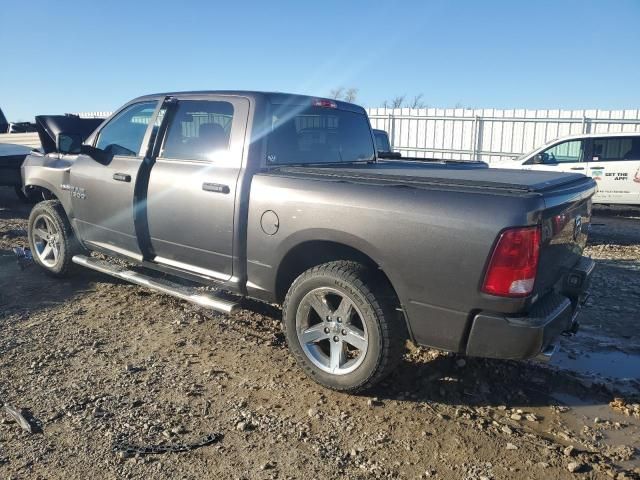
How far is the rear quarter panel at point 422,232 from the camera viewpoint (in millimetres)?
2768

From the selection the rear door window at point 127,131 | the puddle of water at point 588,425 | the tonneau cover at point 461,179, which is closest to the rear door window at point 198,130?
the rear door window at point 127,131

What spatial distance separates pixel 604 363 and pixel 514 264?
1.98m

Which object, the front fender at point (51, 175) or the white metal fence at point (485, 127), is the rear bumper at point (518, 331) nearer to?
the front fender at point (51, 175)

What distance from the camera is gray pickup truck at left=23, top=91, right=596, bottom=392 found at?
283cm

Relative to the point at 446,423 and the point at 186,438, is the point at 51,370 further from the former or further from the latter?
the point at 446,423

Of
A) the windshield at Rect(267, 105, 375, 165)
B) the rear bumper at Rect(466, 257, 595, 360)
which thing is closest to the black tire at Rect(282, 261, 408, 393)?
the rear bumper at Rect(466, 257, 595, 360)

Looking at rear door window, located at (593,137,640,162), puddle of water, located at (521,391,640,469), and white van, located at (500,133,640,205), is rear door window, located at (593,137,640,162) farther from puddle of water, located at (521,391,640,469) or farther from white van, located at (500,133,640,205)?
puddle of water, located at (521,391,640,469)

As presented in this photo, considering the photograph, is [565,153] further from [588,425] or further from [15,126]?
[15,126]

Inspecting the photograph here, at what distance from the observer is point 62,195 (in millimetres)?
5473

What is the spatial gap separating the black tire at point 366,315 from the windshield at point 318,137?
105 centimetres

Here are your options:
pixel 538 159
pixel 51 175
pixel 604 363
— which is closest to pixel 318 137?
pixel 604 363

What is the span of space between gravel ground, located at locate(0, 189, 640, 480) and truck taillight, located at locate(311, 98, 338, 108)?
194cm

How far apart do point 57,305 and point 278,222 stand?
2.74 metres

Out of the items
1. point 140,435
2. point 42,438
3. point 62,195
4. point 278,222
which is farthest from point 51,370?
point 62,195
